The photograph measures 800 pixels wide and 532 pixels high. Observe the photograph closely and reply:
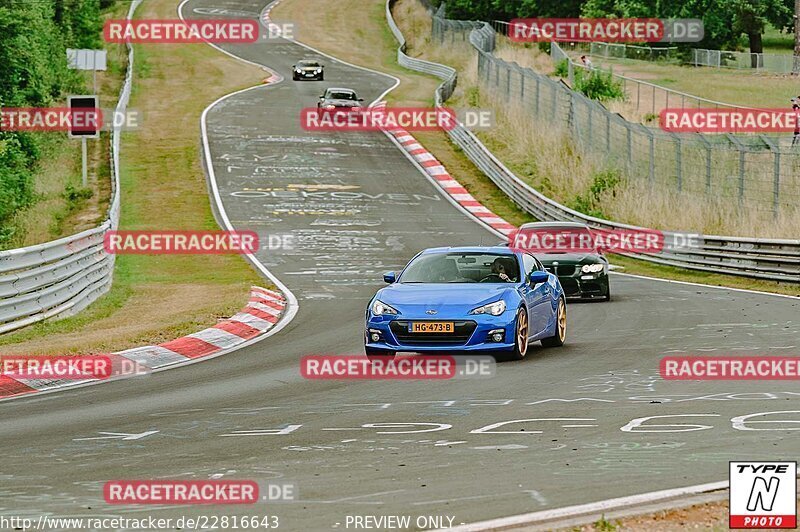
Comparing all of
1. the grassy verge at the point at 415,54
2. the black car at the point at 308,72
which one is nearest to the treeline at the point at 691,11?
the grassy verge at the point at 415,54

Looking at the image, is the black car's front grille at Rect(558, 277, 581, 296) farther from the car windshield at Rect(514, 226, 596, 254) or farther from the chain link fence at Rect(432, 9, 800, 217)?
the chain link fence at Rect(432, 9, 800, 217)

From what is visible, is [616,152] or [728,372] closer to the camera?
[728,372]

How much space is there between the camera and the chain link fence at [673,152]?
30.1 metres

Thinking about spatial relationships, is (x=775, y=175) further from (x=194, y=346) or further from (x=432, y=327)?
(x=432, y=327)

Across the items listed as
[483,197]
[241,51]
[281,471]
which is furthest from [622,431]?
[241,51]

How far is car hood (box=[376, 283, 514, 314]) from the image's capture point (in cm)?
1486

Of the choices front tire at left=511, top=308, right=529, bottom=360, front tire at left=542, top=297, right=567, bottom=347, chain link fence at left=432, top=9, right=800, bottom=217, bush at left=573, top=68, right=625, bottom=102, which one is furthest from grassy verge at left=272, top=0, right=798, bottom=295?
front tire at left=511, top=308, right=529, bottom=360

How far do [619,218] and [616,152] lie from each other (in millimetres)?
2895

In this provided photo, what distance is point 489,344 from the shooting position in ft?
48.7

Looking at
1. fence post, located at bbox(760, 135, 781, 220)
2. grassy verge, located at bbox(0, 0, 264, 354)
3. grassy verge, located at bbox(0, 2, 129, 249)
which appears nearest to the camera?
grassy verge, located at bbox(0, 0, 264, 354)

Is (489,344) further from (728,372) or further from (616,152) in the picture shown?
(616,152)

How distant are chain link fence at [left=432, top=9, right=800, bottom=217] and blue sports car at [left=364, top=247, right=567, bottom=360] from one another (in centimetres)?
1372

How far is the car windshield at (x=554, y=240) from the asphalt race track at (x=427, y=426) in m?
1.85

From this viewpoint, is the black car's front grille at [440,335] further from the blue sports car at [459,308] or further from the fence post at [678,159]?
the fence post at [678,159]
